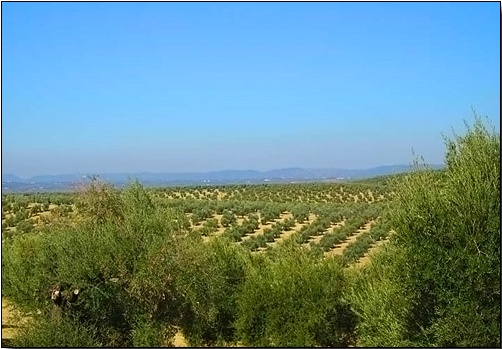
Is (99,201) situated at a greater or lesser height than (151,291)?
greater

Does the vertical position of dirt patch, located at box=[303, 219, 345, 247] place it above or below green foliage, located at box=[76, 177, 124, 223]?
below

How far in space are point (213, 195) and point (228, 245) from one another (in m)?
51.9

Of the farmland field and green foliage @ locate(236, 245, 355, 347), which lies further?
green foliage @ locate(236, 245, 355, 347)

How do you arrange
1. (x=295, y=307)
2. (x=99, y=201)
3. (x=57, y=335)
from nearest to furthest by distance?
(x=57, y=335), (x=295, y=307), (x=99, y=201)

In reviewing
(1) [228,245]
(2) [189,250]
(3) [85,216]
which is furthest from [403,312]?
(3) [85,216]

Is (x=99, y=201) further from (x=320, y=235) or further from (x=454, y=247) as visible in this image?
(x=320, y=235)

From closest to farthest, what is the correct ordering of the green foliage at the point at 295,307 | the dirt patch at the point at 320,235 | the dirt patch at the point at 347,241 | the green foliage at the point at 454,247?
the green foliage at the point at 454,247 < the green foliage at the point at 295,307 < the dirt patch at the point at 347,241 < the dirt patch at the point at 320,235

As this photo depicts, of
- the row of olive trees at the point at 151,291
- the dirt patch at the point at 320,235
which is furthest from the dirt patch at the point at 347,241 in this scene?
the row of olive trees at the point at 151,291

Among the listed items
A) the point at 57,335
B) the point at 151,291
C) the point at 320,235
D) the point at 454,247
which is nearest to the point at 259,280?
the point at 151,291

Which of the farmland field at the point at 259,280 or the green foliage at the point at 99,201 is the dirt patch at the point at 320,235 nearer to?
the farmland field at the point at 259,280

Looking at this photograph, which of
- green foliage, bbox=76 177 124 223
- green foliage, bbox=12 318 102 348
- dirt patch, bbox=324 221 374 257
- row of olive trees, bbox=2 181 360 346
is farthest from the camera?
dirt patch, bbox=324 221 374 257

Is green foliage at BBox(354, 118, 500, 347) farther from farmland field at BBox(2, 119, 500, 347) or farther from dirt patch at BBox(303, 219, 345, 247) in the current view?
dirt patch at BBox(303, 219, 345, 247)

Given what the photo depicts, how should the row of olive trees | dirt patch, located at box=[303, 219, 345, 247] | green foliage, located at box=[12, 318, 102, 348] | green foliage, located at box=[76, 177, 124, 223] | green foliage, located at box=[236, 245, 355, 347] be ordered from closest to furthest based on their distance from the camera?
green foliage, located at box=[12, 318, 102, 348] → the row of olive trees → green foliage, located at box=[236, 245, 355, 347] → green foliage, located at box=[76, 177, 124, 223] → dirt patch, located at box=[303, 219, 345, 247]

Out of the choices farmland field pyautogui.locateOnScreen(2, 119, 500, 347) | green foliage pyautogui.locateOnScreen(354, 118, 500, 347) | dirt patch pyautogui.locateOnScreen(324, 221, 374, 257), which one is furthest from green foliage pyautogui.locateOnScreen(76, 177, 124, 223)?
dirt patch pyautogui.locateOnScreen(324, 221, 374, 257)
